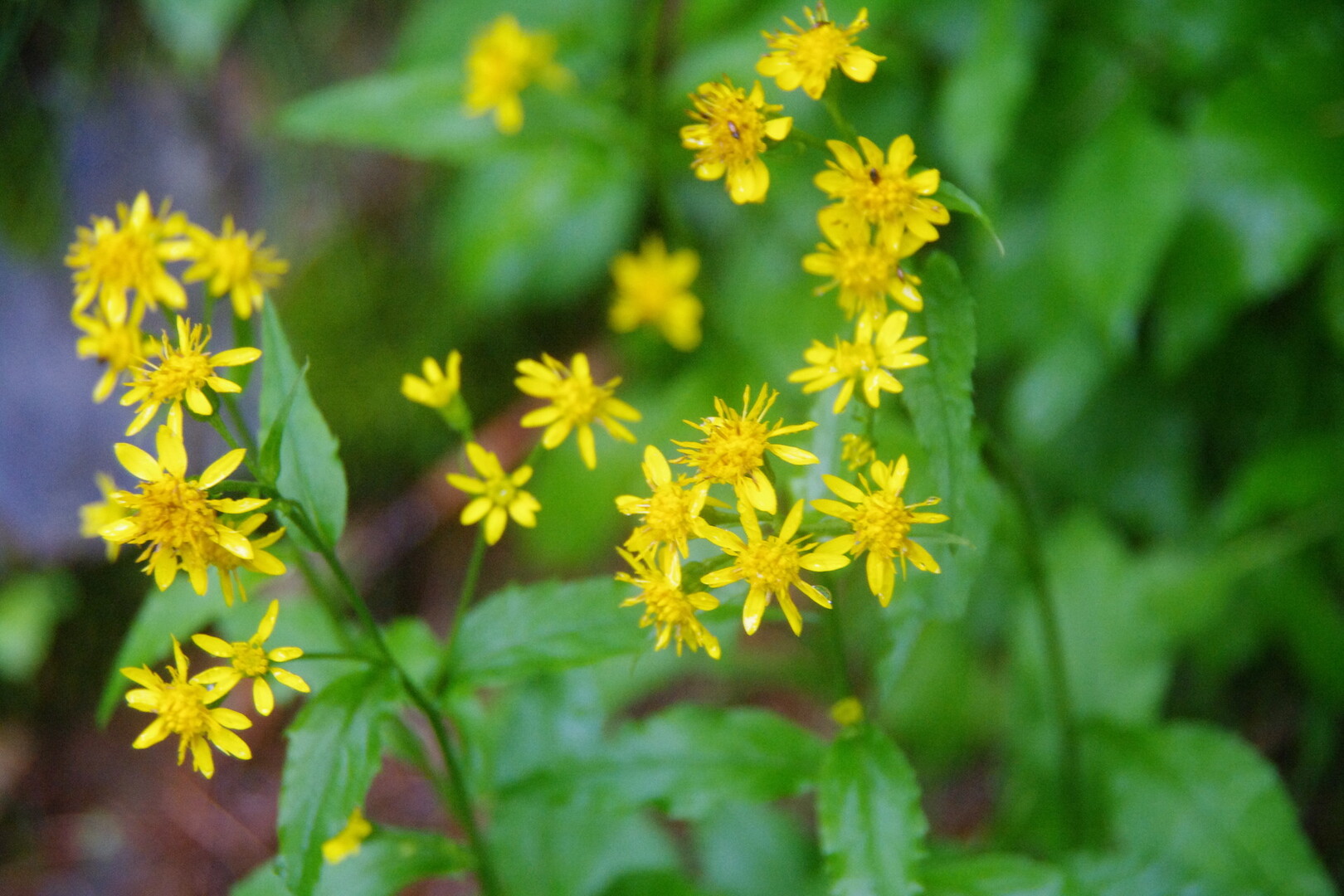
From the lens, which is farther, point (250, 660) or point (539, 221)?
point (539, 221)

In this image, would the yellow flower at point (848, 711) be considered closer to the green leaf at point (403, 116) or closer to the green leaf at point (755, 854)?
the green leaf at point (755, 854)

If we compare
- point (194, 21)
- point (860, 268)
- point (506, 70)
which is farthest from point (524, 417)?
point (194, 21)

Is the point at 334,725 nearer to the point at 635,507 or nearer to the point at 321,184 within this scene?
the point at 635,507

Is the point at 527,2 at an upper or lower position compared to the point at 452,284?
upper

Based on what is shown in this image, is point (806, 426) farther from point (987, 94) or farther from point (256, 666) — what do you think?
point (987, 94)

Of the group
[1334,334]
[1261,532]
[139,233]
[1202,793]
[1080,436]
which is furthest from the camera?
[1080,436]

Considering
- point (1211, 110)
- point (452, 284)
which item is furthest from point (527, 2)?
point (1211, 110)
